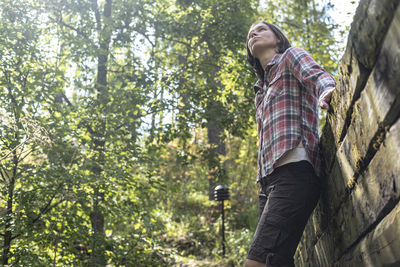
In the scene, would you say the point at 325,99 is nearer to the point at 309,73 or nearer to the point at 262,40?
the point at 309,73

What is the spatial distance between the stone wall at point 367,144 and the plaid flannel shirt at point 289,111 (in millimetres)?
102

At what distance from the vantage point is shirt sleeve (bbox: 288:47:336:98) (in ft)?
5.10

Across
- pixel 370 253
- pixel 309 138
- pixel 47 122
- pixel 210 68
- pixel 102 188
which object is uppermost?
pixel 210 68

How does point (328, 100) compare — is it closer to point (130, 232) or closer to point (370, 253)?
point (370, 253)

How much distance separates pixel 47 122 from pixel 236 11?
10.3 ft

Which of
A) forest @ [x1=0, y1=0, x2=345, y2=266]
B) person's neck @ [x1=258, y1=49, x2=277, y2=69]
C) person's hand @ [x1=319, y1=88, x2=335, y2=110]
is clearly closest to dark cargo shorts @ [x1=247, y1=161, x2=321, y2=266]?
person's hand @ [x1=319, y1=88, x2=335, y2=110]

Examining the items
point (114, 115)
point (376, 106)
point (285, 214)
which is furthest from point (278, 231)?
point (114, 115)

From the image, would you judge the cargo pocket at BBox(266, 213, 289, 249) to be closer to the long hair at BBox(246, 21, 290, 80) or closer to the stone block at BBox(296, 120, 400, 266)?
the stone block at BBox(296, 120, 400, 266)

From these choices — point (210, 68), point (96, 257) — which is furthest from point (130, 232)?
point (210, 68)

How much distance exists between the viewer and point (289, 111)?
1764mm

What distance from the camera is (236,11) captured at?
5645mm

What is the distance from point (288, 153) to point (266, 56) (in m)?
0.66

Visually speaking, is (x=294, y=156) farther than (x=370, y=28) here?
Yes

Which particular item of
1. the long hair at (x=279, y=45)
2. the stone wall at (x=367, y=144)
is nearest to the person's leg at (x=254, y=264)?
the stone wall at (x=367, y=144)
